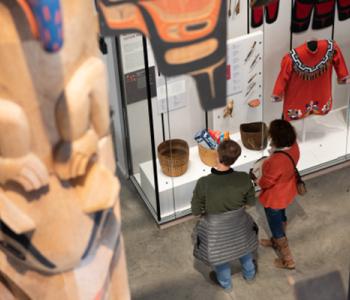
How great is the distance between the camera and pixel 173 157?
12.5ft

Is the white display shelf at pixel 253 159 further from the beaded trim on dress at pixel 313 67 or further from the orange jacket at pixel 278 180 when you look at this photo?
the orange jacket at pixel 278 180

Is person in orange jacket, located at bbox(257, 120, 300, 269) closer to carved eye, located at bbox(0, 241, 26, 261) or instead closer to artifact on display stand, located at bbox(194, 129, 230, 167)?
artifact on display stand, located at bbox(194, 129, 230, 167)

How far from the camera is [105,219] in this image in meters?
1.37

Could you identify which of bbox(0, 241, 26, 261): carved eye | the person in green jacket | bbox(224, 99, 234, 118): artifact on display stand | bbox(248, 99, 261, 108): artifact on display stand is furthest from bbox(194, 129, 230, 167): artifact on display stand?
bbox(0, 241, 26, 261): carved eye

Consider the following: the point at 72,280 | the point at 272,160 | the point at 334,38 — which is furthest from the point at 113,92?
the point at 72,280

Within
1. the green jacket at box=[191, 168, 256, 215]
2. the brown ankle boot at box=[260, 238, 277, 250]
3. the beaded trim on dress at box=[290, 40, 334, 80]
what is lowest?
the brown ankle boot at box=[260, 238, 277, 250]

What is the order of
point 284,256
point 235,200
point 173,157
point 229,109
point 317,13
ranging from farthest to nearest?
point 317,13, point 229,109, point 173,157, point 284,256, point 235,200

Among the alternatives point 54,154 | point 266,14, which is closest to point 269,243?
point 266,14

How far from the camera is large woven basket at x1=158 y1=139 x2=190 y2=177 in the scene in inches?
149

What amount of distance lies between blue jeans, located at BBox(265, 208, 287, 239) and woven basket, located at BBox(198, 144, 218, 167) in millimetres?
569

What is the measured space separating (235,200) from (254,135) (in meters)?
1.00

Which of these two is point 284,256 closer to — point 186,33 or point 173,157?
point 173,157

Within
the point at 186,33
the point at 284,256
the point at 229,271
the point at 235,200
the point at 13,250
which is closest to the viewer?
the point at 186,33

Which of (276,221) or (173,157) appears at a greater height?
(173,157)
